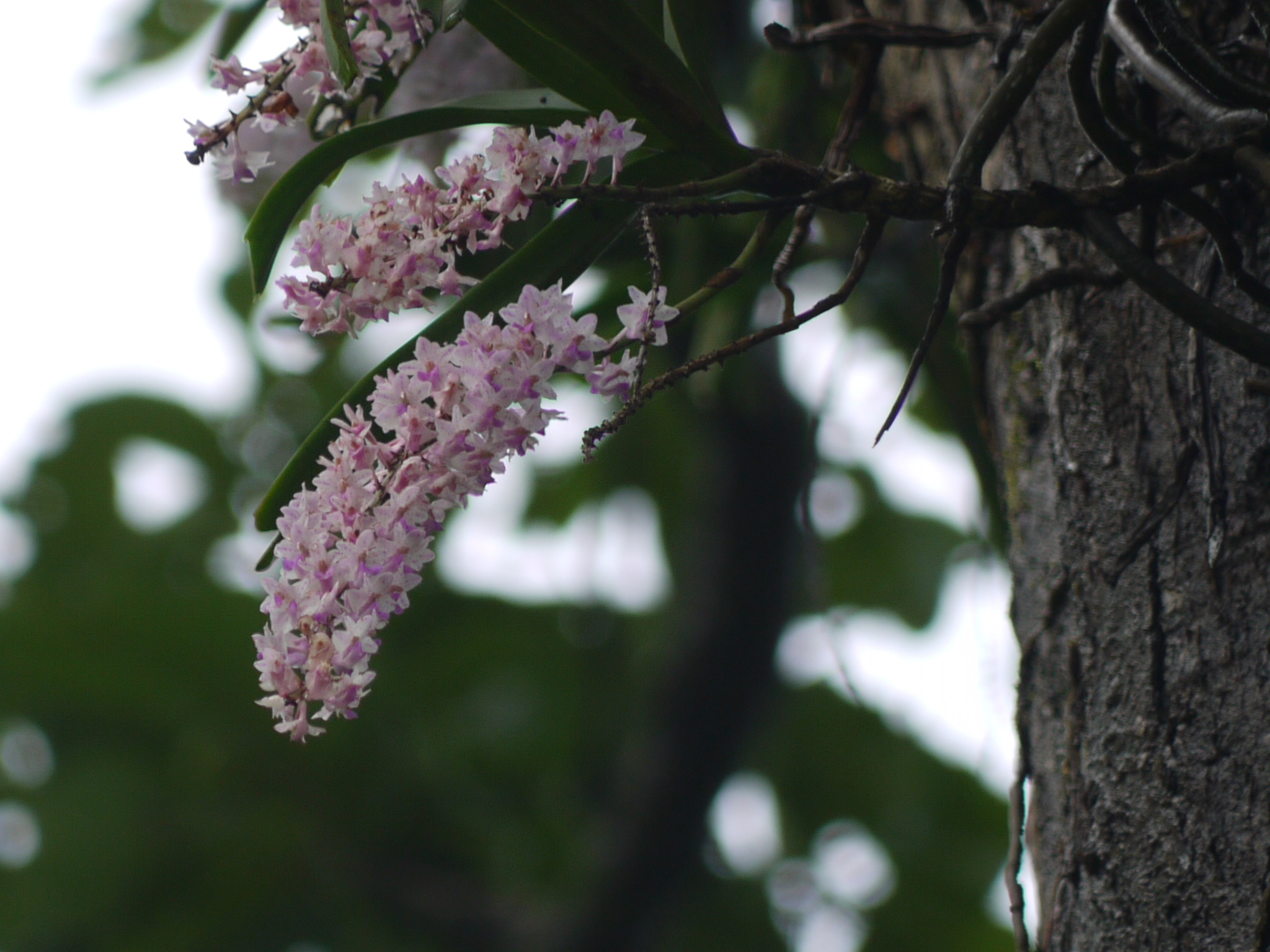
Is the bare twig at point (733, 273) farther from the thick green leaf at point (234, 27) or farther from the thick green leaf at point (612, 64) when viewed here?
the thick green leaf at point (234, 27)

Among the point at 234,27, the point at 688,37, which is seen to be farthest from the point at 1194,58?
the point at 234,27

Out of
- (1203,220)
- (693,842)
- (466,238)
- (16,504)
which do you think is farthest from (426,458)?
(16,504)

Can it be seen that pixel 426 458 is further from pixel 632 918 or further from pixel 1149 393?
pixel 632 918

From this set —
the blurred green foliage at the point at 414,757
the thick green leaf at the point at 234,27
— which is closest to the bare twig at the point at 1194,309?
the thick green leaf at the point at 234,27

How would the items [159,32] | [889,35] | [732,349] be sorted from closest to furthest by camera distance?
[732,349], [889,35], [159,32]

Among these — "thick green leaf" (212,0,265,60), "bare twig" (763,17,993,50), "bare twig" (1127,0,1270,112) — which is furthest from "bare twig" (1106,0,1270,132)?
"thick green leaf" (212,0,265,60)

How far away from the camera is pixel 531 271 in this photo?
1.46 feet

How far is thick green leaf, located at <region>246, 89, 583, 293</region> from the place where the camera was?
0.46m

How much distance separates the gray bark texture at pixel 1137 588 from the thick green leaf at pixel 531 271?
27 centimetres

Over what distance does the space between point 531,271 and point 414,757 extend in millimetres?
2566

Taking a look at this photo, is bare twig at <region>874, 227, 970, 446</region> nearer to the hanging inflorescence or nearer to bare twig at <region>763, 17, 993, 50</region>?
the hanging inflorescence

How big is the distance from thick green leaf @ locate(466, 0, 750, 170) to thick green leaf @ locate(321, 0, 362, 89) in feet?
0.19

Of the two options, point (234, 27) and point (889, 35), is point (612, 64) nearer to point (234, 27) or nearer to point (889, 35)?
point (889, 35)

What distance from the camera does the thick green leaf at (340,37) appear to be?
404mm
